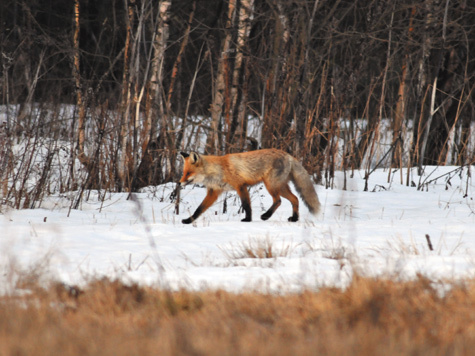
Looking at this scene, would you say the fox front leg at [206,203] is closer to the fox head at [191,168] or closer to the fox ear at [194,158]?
the fox head at [191,168]

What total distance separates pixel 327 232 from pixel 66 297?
348 cm

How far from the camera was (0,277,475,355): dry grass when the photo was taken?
2.54 meters

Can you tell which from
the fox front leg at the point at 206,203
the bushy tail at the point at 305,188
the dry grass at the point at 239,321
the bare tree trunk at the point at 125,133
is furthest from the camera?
the bare tree trunk at the point at 125,133

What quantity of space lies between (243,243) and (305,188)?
299 centimetres

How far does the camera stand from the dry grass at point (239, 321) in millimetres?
2535

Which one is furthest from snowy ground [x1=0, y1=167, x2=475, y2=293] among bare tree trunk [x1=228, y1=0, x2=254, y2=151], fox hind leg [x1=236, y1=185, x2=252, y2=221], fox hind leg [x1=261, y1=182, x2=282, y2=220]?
bare tree trunk [x1=228, y1=0, x2=254, y2=151]

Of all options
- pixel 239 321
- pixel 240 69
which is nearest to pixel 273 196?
pixel 239 321

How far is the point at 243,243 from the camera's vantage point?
517 centimetres

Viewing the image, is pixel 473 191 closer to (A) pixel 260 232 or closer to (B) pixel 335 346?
(A) pixel 260 232

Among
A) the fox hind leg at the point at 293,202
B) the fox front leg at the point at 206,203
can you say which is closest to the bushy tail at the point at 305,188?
the fox hind leg at the point at 293,202

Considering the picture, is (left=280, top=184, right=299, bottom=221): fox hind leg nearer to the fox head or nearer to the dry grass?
the fox head

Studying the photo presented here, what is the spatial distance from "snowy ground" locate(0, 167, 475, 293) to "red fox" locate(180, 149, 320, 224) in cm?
52

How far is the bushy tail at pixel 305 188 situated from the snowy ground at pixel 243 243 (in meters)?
0.25

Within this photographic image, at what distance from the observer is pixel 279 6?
11.6 metres
